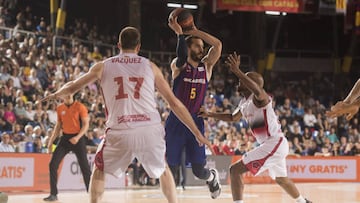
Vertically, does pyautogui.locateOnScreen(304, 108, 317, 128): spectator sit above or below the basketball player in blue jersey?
below

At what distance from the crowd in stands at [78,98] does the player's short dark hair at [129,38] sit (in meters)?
6.51

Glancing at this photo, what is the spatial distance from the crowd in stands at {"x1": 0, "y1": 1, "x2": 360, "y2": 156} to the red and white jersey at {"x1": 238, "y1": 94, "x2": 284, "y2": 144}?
506 centimetres

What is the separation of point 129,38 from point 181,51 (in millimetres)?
1998

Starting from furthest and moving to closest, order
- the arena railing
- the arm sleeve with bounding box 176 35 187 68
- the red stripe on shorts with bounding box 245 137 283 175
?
the arena railing < the red stripe on shorts with bounding box 245 137 283 175 < the arm sleeve with bounding box 176 35 187 68

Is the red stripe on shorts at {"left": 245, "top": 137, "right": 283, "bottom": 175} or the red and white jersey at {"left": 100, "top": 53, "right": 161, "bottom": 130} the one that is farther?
the red stripe on shorts at {"left": 245, "top": 137, "right": 283, "bottom": 175}

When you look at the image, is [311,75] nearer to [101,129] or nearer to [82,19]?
[82,19]

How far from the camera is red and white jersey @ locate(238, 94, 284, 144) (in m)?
9.34

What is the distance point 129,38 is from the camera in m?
6.83

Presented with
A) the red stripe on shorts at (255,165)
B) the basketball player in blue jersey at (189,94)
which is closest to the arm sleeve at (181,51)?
the basketball player in blue jersey at (189,94)

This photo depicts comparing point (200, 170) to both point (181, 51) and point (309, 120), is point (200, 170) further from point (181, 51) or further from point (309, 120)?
point (309, 120)

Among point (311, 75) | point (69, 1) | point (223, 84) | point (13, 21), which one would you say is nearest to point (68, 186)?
point (13, 21)

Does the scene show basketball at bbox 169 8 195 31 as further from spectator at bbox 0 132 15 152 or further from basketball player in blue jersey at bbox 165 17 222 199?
spectator at bbox 0 132 15 152

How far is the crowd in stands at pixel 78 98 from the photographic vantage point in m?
16.8

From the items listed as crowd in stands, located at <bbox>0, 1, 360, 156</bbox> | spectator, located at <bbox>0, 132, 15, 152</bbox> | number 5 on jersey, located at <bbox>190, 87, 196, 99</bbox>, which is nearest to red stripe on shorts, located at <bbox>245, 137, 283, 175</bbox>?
number 5 on jersey, located at <bbox>190, 87, 196, 99</bbox>
